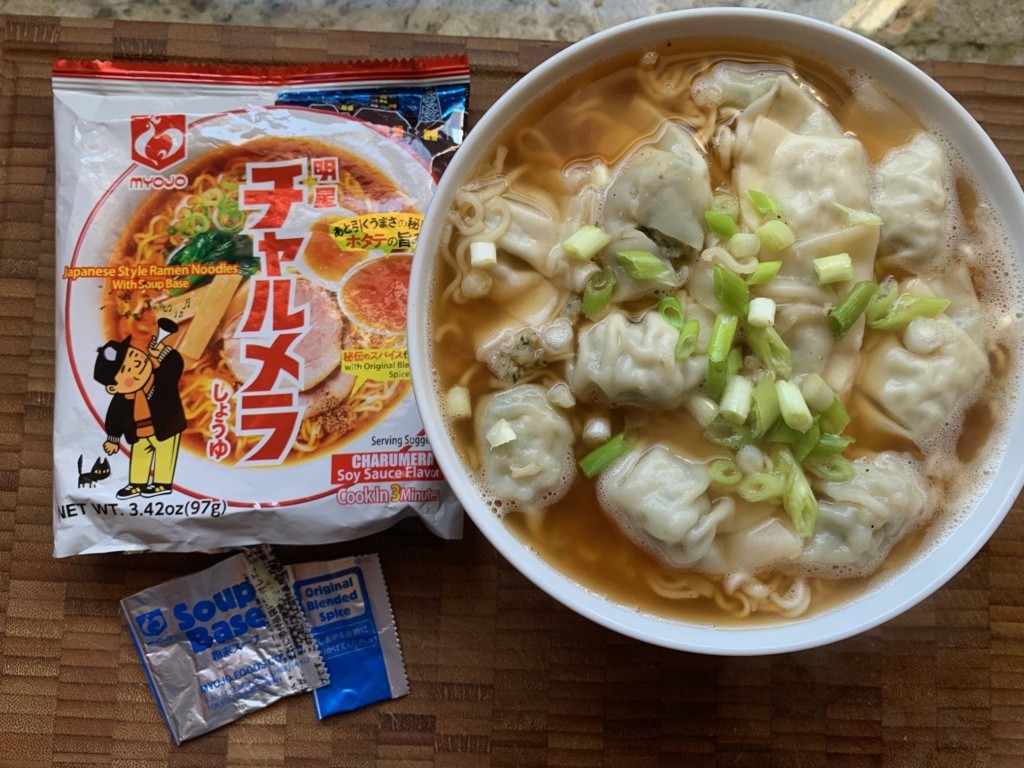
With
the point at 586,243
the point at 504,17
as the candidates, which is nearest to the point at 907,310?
the point at 586,243

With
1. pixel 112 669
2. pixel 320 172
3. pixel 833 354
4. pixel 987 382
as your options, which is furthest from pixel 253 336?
pixel 987 382

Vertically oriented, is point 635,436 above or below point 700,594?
above

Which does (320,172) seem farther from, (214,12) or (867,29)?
(867,29)

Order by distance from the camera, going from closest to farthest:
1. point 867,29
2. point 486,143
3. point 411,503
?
point 486,143 → point 411,503 → point 867,29

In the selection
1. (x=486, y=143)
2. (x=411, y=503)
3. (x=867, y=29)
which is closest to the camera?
(x=486, y=143)

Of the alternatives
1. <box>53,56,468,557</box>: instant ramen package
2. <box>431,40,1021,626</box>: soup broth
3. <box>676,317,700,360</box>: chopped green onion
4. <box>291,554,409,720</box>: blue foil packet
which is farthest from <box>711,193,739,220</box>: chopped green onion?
<box>291,554,409,720</box>: blue foil packet

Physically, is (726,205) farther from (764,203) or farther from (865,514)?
(865,514)

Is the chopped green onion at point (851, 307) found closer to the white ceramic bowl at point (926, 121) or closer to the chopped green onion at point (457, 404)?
the white ceramic bowl at point (926, 121)

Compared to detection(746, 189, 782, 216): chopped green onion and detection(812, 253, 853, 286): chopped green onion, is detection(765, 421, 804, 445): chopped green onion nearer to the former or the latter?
detection(812, 253, 853, 286): chopped green onion
